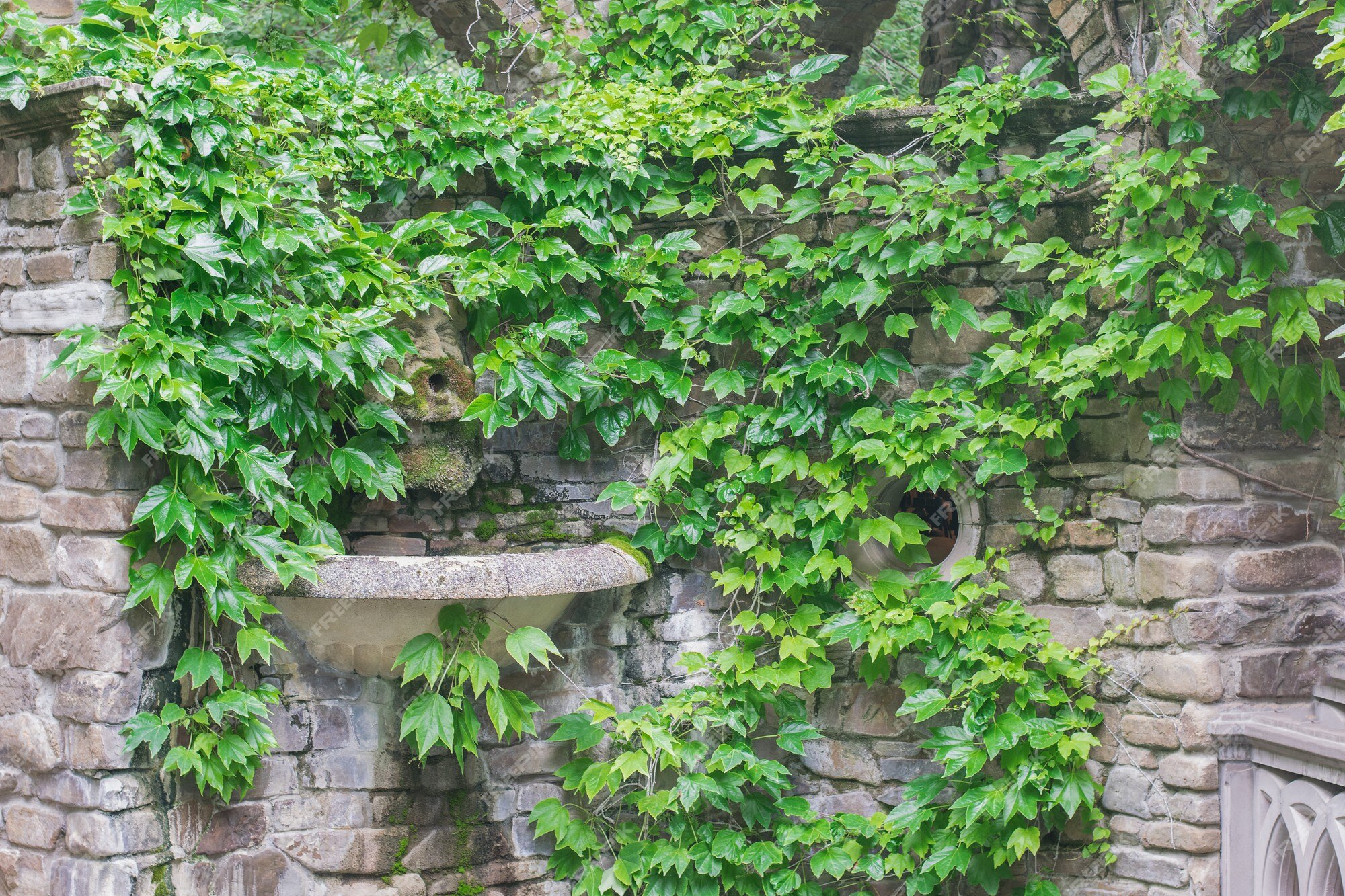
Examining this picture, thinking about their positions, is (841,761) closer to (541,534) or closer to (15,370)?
(541,534)

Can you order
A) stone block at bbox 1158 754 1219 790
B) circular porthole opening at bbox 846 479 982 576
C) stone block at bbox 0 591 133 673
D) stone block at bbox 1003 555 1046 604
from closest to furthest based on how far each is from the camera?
1. stone block at bbox 0 591 133 673
2. stone block at bbox 1158 754 1219 790
3. stone block at bbox 1003 555 1046 604
4. circular porthole opening at bbox 846 479 982 576

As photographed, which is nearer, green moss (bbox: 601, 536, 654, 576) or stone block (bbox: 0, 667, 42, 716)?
stone block (bbox: 0, 667, 42, 716)

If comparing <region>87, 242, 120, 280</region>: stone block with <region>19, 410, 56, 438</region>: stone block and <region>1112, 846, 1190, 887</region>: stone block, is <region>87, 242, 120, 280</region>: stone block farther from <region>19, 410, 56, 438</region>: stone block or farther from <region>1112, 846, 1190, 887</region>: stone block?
<region>1112, 846, 1190, 887</region>: stone block

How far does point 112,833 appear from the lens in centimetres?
254

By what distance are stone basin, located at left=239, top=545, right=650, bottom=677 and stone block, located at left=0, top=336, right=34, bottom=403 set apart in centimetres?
79

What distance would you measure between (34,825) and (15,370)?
123cm

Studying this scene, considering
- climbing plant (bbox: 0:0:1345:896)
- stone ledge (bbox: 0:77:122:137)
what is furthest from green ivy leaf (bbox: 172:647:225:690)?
stone ledge (bbox: 0:77:122:137)

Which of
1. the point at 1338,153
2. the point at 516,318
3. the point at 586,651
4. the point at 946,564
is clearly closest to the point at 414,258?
the point at 516,318

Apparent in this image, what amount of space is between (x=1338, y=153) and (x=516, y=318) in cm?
241

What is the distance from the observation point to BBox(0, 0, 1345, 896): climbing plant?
8.32 ft

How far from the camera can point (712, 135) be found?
304cm

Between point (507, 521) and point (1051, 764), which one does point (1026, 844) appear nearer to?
point (1051, 764)

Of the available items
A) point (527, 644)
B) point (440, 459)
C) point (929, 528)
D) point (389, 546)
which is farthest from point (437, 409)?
point (929, 528)

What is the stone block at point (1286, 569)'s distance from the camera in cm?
283
